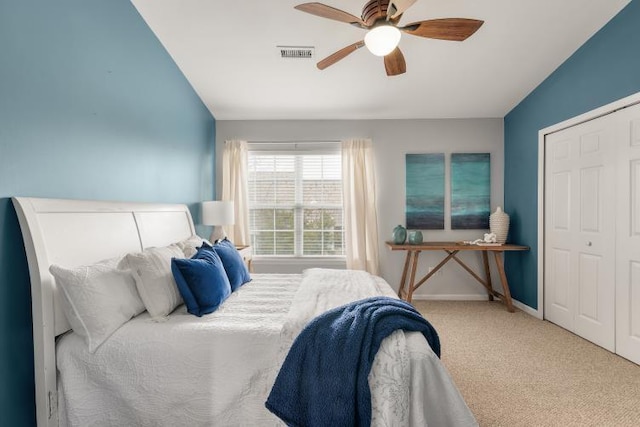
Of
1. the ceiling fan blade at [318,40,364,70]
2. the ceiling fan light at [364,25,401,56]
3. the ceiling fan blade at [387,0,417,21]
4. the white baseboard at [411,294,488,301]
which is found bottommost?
the white baseboard at [411,294,488,301]

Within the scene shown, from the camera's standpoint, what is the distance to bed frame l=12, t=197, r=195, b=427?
146cm

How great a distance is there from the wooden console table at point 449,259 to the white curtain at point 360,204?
13.4 inches

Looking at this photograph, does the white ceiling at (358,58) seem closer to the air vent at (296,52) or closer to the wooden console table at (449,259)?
the air vent at (296,52)

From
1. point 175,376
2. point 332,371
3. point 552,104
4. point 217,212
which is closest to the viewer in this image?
point 332,371

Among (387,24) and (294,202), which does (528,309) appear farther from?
(387,24)

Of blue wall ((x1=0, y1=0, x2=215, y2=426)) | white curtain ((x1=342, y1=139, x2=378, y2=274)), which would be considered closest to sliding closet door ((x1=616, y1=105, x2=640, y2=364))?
white curtain ((x1=342, y1=139, x2=378, y2=274))

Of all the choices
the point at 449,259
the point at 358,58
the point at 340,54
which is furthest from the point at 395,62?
the point at 449,259

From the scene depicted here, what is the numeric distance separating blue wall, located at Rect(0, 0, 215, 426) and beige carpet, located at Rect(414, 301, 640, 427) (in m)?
2.49

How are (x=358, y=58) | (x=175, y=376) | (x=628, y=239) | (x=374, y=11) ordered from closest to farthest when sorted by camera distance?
(x=175, y=376), (x=374, y=11), (x=628, y=239), (x=358, y=58)

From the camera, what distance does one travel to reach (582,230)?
3031 mm

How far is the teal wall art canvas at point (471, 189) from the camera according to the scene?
4.29 metres

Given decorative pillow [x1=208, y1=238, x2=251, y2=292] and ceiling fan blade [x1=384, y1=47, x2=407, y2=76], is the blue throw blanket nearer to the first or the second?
decorative pillow [x1=208, y1=238, x2=251, y2=292]

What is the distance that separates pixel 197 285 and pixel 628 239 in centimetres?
323

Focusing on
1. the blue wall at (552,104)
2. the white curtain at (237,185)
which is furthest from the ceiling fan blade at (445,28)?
the white curtain at (237,185)
